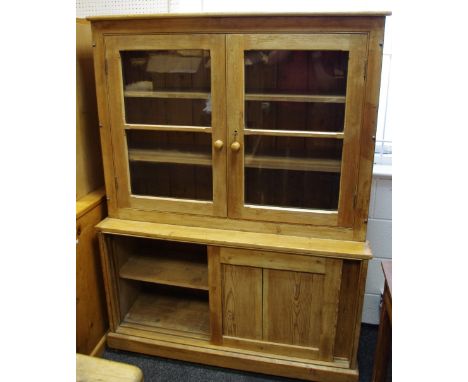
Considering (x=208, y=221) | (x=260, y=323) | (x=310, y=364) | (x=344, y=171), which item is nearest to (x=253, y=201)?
(x=208, y=221)

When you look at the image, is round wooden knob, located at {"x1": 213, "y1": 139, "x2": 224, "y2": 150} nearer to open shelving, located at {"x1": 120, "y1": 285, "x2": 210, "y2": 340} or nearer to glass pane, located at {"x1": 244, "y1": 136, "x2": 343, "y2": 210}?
glass pane, located at {"x1": 244, "y1": 136, "x2": 343, "y2": 210}

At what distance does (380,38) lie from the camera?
1438mm

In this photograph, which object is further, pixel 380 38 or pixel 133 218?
pixel 133 218

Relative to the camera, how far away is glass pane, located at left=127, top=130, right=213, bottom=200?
6.02 feet

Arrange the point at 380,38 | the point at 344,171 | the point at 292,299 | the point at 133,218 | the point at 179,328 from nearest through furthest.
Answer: the point at 380,38, the point at 344,171, the point at 292,299, the point at 133,218, the point at 179,328

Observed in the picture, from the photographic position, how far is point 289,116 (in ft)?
5.57

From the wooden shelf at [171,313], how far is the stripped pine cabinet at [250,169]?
0.16 ft

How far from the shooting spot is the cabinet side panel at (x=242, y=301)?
1792 mm

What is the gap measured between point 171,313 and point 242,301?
53 cm

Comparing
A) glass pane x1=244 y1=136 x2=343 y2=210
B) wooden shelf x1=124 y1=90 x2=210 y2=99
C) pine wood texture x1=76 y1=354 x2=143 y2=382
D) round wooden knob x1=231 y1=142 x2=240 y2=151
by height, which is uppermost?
wooden shelf x1=124 y1=90 x2=210 y2=99

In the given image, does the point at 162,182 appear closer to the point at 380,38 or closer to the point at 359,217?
the point at 359,217

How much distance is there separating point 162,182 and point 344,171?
843 mm

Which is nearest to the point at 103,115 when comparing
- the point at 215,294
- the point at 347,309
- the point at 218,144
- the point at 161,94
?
the point at 161,94

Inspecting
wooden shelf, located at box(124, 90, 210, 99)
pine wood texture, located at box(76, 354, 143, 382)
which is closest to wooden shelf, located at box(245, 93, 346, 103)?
wooden shelf, located at box(124, 90, 210, 99)
